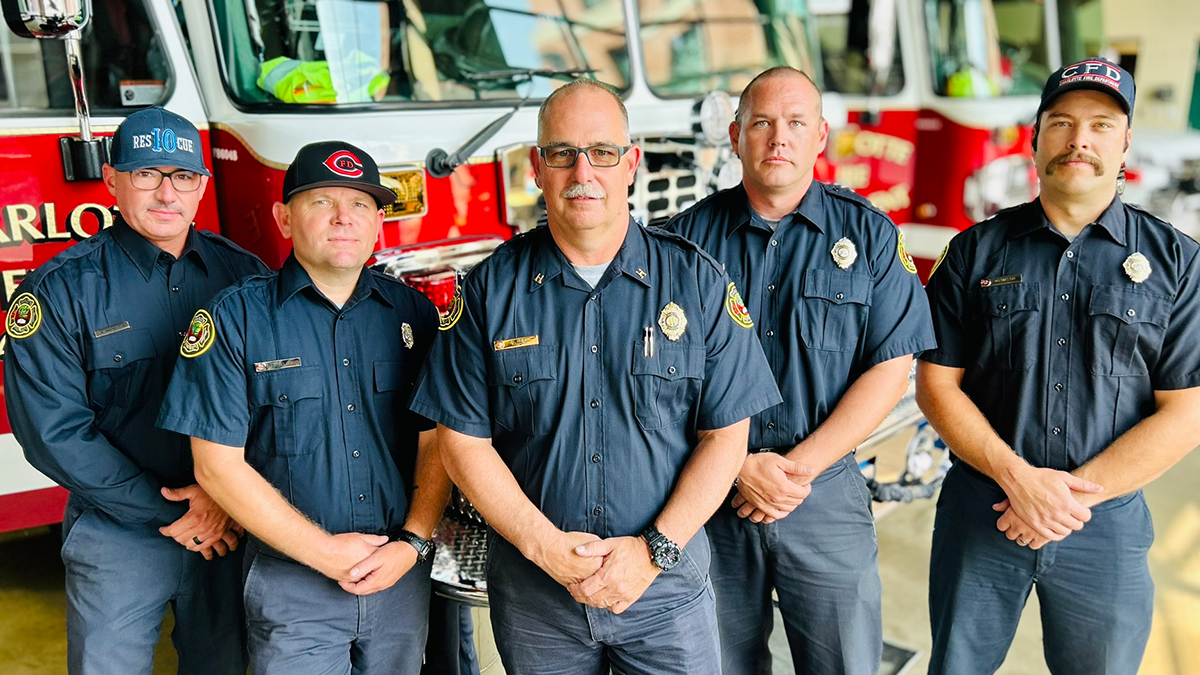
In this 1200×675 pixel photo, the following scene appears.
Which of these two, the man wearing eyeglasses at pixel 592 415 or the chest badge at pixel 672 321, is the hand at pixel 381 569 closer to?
the man wearing eyeglasses at pixel 592 415

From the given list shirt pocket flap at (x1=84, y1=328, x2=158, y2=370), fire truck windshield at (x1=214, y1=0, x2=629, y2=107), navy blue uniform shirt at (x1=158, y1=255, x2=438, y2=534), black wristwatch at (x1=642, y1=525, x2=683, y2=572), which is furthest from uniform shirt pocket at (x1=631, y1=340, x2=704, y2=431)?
fire truck windshield at (x1=214, y1=0, x2=629, y2=107)

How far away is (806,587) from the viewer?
2297mm

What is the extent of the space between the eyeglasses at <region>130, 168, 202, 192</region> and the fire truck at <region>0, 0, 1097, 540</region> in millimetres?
337

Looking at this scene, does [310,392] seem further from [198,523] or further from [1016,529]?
[1016,529]

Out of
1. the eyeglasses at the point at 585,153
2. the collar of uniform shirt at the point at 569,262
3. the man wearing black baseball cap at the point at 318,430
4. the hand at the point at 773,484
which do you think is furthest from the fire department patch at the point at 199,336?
the hand at the point at 773,484

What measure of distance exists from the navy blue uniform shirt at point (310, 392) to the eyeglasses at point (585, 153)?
0.51 meters

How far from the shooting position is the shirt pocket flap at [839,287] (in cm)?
230

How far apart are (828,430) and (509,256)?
2.77 ft

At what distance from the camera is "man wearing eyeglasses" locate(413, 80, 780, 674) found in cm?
192

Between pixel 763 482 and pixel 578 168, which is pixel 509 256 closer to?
pixel 578 168

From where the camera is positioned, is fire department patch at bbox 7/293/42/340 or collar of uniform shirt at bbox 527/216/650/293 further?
fire department patch at bbox 7/293/42/340

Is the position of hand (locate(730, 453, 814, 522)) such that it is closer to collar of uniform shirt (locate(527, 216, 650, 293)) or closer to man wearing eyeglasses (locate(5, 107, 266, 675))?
collar of uniform shirt (locate(527, 216, 650, 293))

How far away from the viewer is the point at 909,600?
3777mm

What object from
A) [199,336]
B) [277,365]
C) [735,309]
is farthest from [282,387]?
[735,309]
